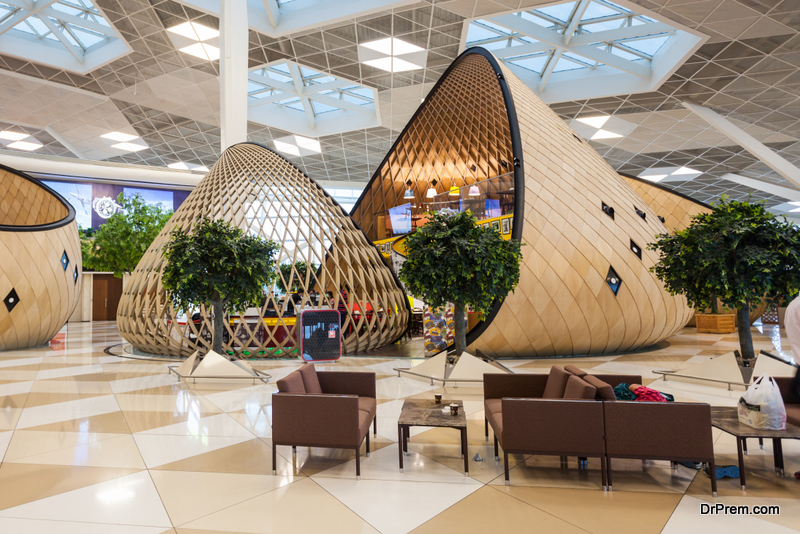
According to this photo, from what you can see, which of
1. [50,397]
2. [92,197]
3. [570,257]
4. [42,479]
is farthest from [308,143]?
[42,479]

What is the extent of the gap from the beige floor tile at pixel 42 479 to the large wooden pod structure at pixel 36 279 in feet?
23.1

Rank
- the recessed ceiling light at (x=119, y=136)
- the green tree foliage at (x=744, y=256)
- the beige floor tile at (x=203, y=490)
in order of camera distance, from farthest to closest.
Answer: the recessed ceiling light at (x=119, y=136), the green tree foliage at (x=744, y=256), the beige floor tile at (x=203, y=490)

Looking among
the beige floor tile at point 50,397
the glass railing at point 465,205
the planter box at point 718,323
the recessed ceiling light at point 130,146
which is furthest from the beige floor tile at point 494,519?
the recessed ceiling light at point 130,146

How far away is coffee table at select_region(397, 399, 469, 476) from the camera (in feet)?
9.21

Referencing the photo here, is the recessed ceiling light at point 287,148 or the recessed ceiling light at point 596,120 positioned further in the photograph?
the recessed ceiling light at point 287,148

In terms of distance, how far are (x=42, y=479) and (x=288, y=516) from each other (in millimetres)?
1599

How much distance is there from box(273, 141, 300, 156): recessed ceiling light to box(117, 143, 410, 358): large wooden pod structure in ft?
31.6

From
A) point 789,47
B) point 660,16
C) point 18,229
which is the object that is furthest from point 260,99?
point 789,47

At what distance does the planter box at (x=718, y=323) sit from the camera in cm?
1041

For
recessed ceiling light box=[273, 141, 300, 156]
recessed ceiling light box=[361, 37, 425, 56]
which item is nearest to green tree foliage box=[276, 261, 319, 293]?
recessed ceiling light box=[361, 37, 425, 56]

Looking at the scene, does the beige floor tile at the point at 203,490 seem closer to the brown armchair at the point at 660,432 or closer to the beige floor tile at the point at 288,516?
the beige floor tile at the point at 288,516

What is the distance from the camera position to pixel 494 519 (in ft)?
7.23

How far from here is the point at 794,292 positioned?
4.73 m

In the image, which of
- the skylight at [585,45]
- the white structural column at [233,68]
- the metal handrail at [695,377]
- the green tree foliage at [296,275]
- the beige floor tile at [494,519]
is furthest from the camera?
the skylight at [585,45]
